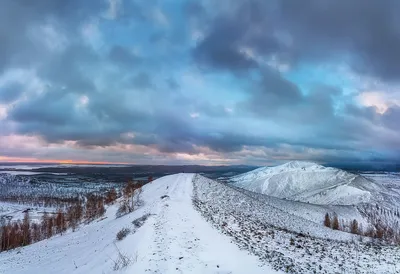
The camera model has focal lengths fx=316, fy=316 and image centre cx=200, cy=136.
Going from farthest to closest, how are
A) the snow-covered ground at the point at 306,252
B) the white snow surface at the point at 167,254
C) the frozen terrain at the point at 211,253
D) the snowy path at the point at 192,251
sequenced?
the snow-covered ground at the point at 306,252
the frozen terrain at the point at 211,253
the white snow surface at the point at 167,254
the snowy path at the point at 192,251

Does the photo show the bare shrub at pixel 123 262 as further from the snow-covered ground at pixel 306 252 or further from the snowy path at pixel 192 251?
the snow-covered ground at pixel 306 252

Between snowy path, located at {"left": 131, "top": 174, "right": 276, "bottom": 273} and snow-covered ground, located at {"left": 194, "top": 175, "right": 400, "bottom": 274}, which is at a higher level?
snowy path, located at {"left": 131, "top": 174, "right": 276, "bottom": 273}

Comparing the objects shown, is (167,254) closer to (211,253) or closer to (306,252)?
(211,253)

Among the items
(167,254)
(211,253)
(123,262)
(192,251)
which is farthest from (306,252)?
(123,262)

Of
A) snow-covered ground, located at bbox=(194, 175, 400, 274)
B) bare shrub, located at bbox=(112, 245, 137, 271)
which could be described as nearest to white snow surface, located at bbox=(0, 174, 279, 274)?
bare shrub, located at bbox=(112, 245, 137, 271)

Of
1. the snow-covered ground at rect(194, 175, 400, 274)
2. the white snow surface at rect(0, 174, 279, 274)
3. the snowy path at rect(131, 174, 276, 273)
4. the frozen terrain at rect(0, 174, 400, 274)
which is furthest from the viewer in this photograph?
the snow-covered ground at rect(194, 175, 400, 274)

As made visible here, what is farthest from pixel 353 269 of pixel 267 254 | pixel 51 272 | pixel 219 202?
pixel 219 202

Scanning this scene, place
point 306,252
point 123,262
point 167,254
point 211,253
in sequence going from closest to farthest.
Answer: point 123,262 < point 167,254 < point 211,253 < point 306,252

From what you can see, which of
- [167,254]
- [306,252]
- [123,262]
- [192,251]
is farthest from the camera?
[306,252]

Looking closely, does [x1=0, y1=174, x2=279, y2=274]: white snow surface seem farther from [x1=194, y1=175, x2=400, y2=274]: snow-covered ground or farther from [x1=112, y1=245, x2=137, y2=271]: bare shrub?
[x1=194, y1=175, x2=400, y2=274]: snow-covered ground

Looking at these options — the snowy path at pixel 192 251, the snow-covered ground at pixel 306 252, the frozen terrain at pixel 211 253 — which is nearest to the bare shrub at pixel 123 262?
the frozen terrain at pixel 211 253

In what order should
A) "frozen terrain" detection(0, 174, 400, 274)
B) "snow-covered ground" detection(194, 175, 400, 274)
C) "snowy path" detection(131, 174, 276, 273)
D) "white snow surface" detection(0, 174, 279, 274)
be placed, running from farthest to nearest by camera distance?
1. "snow-covered ground" detection(194, 175, 400, 274)
2. "frozen terrain" detection(0, 174, 400, 274)
3. "white snow surface" detection(0, 174, 279, 274)
4. "snowy path" detection(131, 174, 276, 273)
